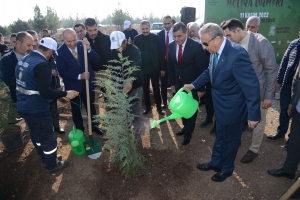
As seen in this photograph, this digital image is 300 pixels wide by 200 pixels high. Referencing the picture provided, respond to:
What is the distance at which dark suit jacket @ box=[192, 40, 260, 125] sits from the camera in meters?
2.40

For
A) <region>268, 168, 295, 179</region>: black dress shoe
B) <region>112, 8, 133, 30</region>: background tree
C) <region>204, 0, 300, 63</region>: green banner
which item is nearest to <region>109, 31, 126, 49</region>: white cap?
<region>268, 168, 295, 179</region>: black dress shoe

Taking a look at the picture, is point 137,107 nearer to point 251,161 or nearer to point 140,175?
point 140,175

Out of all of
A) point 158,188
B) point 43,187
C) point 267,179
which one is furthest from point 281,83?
point 43,187

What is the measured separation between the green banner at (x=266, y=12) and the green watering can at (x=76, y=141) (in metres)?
7.29

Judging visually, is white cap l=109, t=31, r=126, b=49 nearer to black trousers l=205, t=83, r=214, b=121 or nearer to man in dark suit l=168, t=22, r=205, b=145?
man in dark suit l=168, t=22, r=205, b=145

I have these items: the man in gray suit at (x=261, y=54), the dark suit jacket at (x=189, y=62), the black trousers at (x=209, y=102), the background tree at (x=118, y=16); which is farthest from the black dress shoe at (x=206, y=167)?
the background tree at (x=118, y=16)

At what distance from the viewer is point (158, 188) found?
309 centimetres

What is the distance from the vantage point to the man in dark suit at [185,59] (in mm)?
3719

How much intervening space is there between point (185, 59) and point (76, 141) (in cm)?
253

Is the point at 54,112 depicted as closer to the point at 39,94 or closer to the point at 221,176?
the point at 39,94

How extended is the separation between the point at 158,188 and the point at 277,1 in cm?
897

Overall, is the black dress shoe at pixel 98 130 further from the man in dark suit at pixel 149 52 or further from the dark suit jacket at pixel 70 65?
the man in dark suit at pixel 149 52

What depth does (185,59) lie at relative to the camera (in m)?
3.86

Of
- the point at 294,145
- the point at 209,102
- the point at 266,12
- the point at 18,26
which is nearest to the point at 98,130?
the point at 209,102
